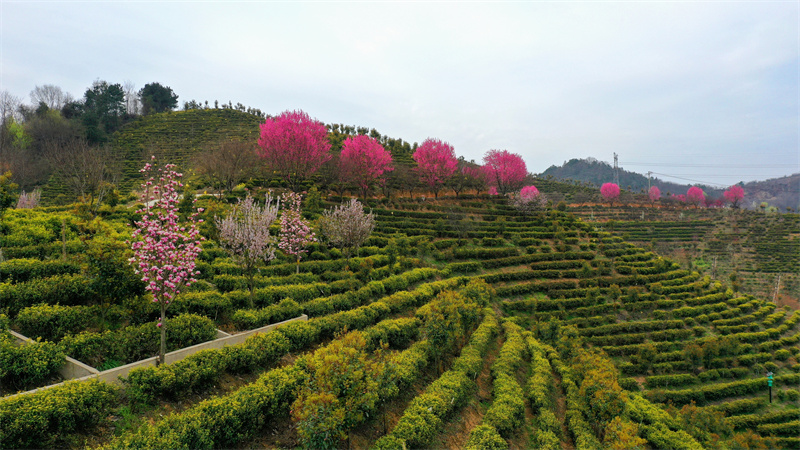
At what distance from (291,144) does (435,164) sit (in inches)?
766

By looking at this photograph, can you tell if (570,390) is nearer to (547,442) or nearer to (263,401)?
(547,442)

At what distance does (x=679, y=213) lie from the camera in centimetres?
6538

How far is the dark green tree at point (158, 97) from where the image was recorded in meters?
75.4

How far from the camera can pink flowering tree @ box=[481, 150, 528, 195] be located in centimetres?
5056

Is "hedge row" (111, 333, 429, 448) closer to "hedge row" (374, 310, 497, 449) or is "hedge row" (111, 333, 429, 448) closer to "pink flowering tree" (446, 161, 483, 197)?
"hedge row" (374, 310, 497, 449)

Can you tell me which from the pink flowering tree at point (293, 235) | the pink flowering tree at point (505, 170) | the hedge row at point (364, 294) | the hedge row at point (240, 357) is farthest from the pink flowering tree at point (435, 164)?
the hedge row at point (240, 357)

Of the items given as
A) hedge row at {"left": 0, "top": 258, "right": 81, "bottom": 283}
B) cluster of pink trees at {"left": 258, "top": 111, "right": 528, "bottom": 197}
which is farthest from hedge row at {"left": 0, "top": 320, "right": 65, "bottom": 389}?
cluster of pink trees at {"left": 258, "top": 111, "right": 528, "bottom": 197}

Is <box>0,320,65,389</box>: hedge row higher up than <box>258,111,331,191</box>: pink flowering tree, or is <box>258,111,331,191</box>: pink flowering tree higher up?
<box>258,111,331,191</box>: pink flowering tree

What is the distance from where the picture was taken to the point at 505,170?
50656 mm

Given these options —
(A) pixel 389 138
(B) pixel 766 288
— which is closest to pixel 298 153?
(A) pixel 389 138

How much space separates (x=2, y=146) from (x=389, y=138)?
156ft

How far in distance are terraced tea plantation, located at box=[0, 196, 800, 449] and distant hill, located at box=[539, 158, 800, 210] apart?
77.3 m

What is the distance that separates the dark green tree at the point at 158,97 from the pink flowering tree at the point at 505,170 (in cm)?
6777

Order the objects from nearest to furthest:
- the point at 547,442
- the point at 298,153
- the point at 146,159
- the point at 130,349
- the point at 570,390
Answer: the point at 130,349, the point at 547,442, the point at 570,390, the point at 298,153, the point at 146,159
